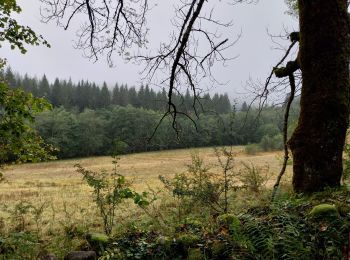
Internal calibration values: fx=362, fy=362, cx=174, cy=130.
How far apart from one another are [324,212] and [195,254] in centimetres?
140

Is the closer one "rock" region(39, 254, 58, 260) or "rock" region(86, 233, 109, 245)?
"rock" region(39, 254, 58, 260)

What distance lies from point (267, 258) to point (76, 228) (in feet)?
11.0

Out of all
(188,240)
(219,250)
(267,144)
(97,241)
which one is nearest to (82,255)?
(97,241)

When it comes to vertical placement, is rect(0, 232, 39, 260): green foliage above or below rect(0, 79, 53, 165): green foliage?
below

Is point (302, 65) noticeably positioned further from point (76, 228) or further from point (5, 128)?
point (5, 128)

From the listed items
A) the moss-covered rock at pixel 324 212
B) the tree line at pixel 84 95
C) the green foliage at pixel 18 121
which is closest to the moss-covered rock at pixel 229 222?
the moss-covered rock at pixel 324 212

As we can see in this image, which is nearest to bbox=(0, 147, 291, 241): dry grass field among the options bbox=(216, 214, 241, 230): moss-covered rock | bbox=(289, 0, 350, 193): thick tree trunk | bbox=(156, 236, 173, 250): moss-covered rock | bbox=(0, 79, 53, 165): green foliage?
bbox=(0, 79, 53, 165): green foliage

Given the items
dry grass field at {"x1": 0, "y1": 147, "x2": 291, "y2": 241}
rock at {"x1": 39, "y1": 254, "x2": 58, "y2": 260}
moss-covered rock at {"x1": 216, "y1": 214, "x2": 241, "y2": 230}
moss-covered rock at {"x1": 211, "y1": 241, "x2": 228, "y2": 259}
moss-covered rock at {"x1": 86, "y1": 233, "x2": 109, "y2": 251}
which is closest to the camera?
moss-covered rock at {"x1": 211, "y1": 241, "x2": 228, "y2": 259}

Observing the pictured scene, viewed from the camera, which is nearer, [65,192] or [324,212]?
[324,212]

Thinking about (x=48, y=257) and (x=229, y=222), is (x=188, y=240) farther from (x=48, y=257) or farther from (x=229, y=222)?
(x=48, y=257)

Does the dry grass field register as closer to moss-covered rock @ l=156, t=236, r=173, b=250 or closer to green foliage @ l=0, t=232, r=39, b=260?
green foliage @ l=0, t=232, r=39, b=260

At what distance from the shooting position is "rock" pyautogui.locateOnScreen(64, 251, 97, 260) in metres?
4.01

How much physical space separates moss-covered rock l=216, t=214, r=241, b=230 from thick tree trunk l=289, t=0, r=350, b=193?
133 centimetres

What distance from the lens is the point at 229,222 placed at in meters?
4.10
